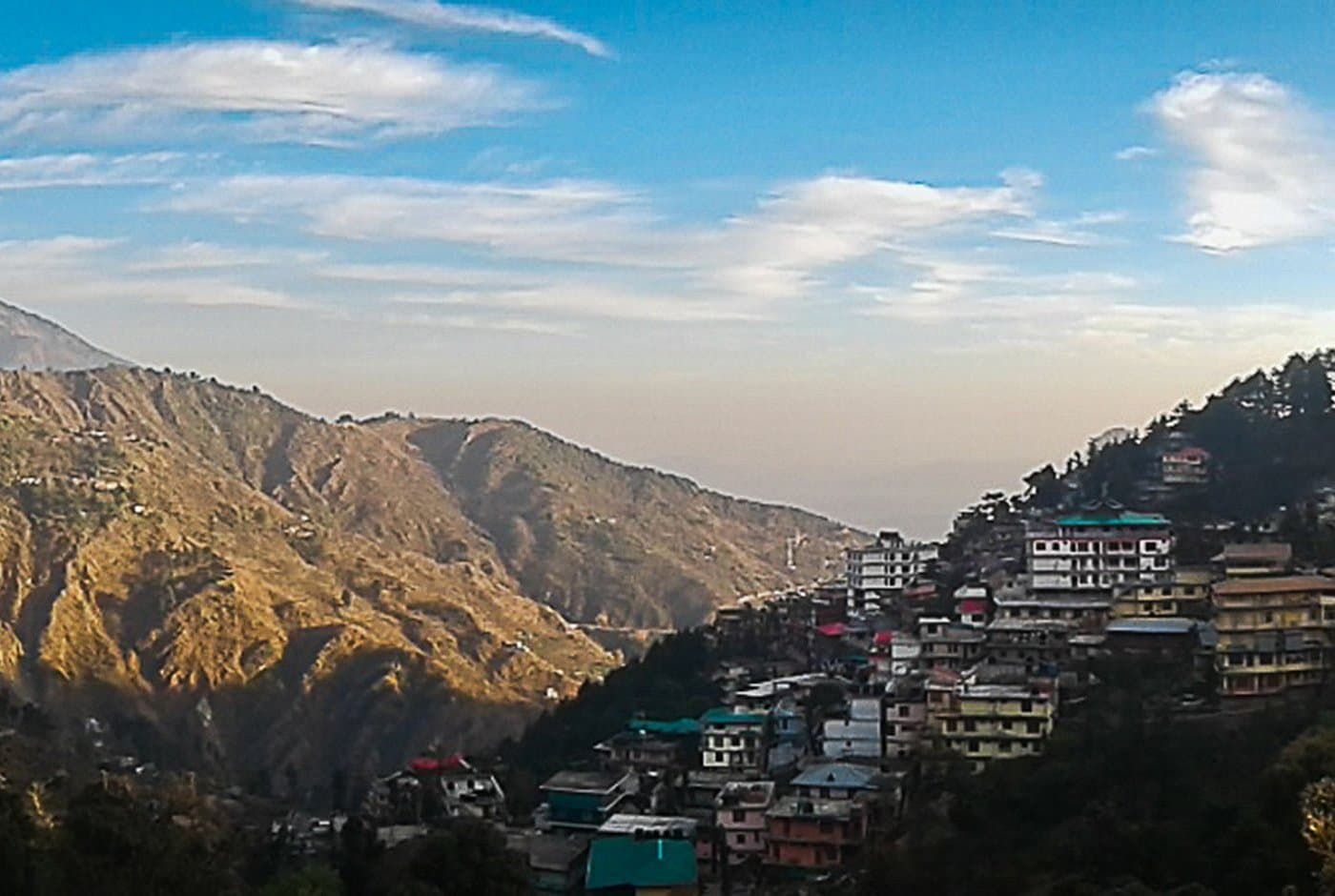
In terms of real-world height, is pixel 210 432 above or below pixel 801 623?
above

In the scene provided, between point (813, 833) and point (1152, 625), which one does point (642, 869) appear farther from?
point (1152, 625)

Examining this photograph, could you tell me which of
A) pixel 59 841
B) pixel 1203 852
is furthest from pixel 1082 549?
pixel 59 841

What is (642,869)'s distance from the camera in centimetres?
2412

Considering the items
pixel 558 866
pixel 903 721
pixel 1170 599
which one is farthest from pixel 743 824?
pixel 1170 599

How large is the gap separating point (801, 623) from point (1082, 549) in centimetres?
1041

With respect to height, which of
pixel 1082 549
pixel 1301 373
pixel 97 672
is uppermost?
pixel 1301 373

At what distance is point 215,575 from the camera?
78.4 m

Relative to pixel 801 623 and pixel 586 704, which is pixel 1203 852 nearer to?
pixel 801 623

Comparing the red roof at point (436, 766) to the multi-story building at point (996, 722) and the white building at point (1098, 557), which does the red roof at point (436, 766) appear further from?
the multi-story building at point (996, 722)

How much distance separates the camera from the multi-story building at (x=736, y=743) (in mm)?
30281

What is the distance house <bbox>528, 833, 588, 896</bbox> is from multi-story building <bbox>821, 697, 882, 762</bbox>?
5.05m

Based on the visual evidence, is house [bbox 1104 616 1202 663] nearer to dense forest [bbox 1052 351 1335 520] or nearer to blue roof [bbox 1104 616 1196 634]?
blue roof [bbox 1104 616 1196 634]

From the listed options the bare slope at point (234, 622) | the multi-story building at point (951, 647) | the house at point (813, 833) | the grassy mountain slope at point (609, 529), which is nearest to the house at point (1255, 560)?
the multi-story building at point (951, 647)

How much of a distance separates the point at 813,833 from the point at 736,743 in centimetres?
513
